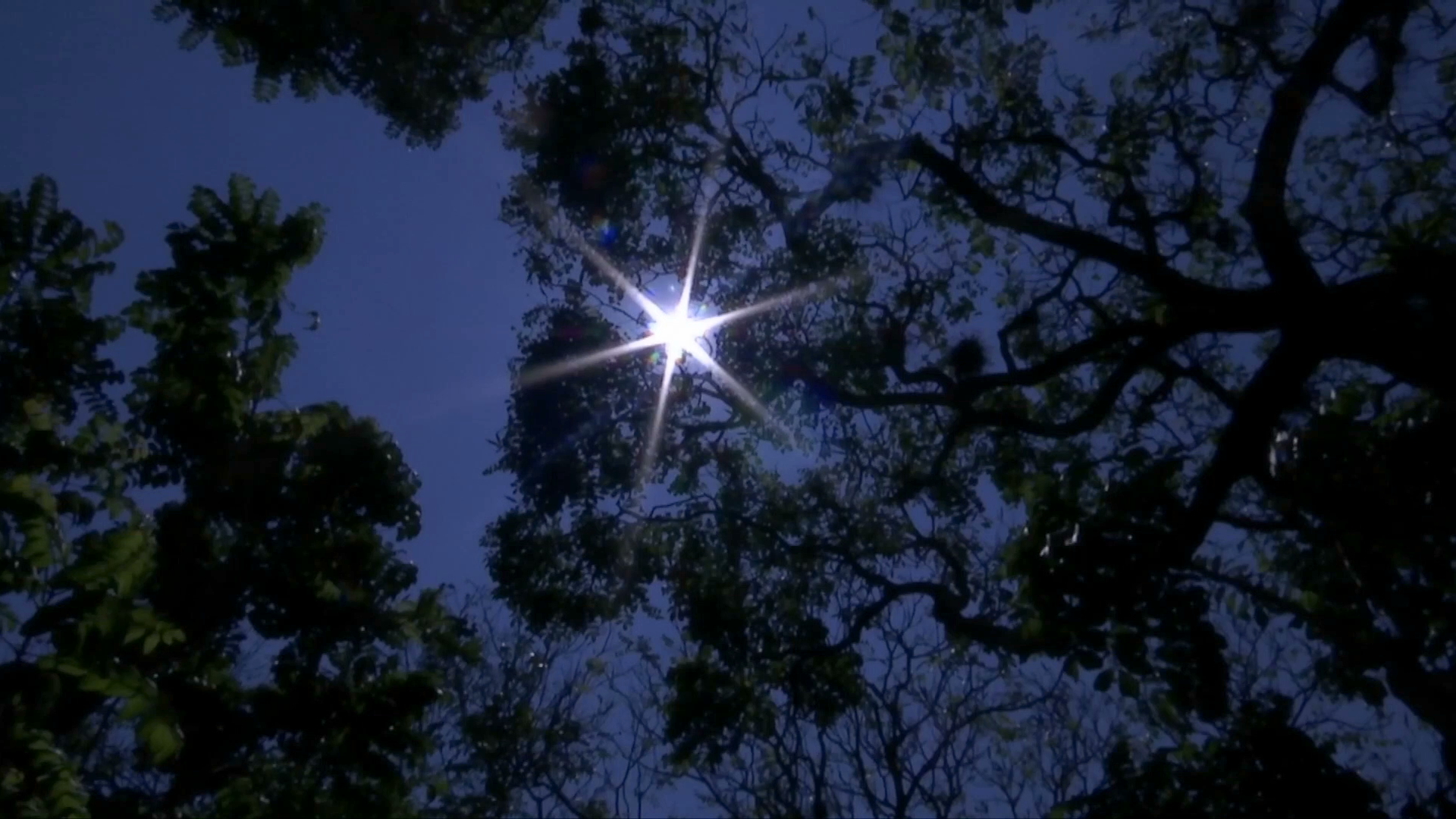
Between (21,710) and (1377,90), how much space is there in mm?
11413

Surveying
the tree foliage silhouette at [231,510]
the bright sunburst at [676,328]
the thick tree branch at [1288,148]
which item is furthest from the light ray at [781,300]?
the tree foliage silhouette at [231,510]

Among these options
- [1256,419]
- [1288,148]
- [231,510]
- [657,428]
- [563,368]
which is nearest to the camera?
[231,510]

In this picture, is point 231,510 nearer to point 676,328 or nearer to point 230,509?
point 230,509

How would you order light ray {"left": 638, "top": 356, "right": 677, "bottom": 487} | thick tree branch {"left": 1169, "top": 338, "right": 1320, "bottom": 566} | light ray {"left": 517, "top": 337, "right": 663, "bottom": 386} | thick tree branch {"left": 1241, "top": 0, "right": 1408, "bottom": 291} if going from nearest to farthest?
thick tree branch {"left": 1169, "top": 338, "right": 1320, "bottom": 566}, thick tree branch {"left": 1241, "top": 0, "right": 1408, "bottom": 291}, light ray {"left": 517, "top": 337, "right": 663, "bottom": 386}, light ray {"left": 638, "top": 356, "right": 677, "bottom": 487}

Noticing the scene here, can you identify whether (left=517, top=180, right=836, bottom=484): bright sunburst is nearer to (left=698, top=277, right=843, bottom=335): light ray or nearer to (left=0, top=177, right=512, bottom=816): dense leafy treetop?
(left=698, top=277, right=843, bottom=335): light ray

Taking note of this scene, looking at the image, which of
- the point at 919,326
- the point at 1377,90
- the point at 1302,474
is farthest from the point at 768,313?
the point at 1302,474

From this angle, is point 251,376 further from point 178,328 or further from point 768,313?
point 768,313

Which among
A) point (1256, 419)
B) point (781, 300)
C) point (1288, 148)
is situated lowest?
point (1256, 419)

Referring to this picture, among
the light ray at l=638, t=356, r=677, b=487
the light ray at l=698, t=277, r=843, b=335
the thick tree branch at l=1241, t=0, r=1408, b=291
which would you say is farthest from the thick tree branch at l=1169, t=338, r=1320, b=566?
the light ray at l=638, t=356, r=677, b=487

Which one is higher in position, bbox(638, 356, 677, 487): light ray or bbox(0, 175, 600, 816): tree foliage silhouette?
bbox(638, 356, 677, 487): light ray

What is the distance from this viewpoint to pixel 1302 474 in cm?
532

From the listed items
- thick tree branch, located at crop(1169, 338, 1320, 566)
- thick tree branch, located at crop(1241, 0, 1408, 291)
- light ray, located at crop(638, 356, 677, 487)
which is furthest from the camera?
light ray, located at crop(638, 356, 677, 487)

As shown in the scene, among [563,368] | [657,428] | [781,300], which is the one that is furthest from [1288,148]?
[563,368]

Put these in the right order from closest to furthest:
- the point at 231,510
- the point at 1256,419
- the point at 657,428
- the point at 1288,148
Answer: the point at 231,510 < the point at 1256,419 < the point at 1288,148 < the point at 657,428
